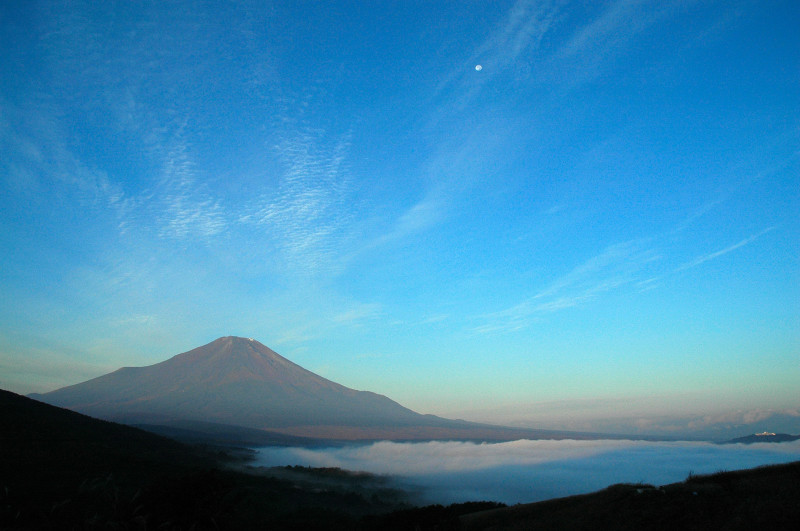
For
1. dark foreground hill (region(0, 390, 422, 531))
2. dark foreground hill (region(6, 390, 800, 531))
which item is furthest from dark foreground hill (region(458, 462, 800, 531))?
dark foreground hill (region(0, 390, 422, 531))

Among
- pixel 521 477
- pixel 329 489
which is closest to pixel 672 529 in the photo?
pixel 329 489

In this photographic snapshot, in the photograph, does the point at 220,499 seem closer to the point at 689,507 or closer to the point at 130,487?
the point at 130,487

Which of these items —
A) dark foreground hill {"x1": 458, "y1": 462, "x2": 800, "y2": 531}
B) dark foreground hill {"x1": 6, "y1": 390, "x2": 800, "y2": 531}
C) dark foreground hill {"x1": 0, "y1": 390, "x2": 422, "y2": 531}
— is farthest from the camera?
dark foreground hill {"x1": 0, "y1": 390, "x2": 422, "y2": 531}

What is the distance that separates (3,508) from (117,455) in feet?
117

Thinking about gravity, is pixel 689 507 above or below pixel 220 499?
above

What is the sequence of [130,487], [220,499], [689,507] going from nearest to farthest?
1. [689,507]
2. [220,499]
3. [130,487]

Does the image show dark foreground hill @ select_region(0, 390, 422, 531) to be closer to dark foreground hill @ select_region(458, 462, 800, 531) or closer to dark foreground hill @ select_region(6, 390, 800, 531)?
dark foreground hill @ select_region(6, 390, 800, 531)

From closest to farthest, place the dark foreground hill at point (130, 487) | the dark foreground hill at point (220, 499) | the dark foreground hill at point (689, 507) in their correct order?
the dark foreground hill at point (689, 507), the dark foreground hill at point (220, 499), the dark foreground hill at point (130, 487)

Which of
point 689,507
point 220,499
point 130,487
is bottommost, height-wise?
point 130,487

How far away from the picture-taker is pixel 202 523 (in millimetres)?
31281

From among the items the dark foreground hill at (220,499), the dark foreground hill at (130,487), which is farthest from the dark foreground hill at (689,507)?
the dark foreground hill at (130,487)

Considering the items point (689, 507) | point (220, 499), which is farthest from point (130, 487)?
point (689, 507)

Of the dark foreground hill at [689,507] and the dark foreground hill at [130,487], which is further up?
the dark foreground hill at [689,507]

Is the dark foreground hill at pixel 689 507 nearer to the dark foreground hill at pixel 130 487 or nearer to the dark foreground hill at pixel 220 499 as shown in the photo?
the dark foreground hill at pixel 220 499
